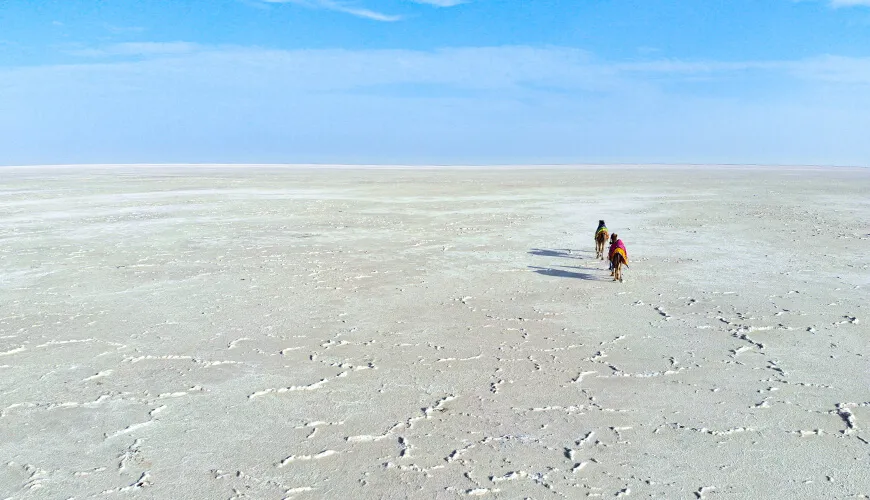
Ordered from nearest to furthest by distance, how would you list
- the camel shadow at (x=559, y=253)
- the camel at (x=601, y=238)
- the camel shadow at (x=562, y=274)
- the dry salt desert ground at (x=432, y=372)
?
the dry salt desert ground at (x=432, y=372), the camel shadow at (x=562, y=274), the camel at (x=601, y=238), the camel shadow at (x=559, y=253)

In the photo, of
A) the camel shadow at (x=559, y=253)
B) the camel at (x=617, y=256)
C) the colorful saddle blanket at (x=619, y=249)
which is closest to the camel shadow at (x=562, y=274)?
the camel at (x=617, y=256)

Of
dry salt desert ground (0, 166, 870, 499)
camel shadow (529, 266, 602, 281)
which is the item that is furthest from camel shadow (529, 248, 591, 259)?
camel shadow (529, 266, 602, 281)

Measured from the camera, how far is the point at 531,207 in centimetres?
1983

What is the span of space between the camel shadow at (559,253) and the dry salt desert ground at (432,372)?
0.10m

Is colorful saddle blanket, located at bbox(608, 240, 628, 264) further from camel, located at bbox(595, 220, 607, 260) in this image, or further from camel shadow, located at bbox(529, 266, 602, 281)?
camel, located at bbox(595, 220, 607, 260)

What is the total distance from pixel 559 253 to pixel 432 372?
6.12 metres

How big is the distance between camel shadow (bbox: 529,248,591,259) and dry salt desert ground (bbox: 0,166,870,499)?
0.32 feet

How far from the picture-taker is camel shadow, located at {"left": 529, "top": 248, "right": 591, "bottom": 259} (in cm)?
1059

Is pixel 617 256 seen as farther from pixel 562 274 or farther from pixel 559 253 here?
pixel 559 253

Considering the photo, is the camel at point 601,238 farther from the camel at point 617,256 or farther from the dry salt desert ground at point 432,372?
the camel at point 617,256

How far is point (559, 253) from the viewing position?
35.6ft

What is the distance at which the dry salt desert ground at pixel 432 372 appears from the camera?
3600 mm

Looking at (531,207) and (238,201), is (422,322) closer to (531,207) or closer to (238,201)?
(531,207)

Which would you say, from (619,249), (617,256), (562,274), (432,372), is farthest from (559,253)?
(432,372)
